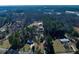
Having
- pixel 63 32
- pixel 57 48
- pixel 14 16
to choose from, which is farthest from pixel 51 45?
pixel 14 16

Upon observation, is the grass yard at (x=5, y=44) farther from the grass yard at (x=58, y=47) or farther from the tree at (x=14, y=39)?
the grass yard at (x=58, y=47)

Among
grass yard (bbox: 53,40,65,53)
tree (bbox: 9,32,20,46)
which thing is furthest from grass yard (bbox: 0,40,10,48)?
grass yard (bbox: 53,40,65,53)

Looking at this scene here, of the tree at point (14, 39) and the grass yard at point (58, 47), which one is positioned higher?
the tree at point (14, 39)

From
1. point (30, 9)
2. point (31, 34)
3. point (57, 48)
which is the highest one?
point (30, 9)

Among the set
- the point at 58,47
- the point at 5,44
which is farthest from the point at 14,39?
the point at 58,47

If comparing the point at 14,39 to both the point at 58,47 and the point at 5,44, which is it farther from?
the point at 58,47

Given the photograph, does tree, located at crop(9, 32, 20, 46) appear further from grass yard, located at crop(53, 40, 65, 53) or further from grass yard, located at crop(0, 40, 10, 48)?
grass yard, located at crop(53, 40, 65, 53)

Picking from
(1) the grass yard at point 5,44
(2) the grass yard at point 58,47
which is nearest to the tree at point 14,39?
(1) the grass yard at point 5,44

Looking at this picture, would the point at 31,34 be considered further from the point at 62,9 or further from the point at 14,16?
the point at 62,9

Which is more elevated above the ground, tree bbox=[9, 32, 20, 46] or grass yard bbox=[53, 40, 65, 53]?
tree bbox=[9, 32, 20, 46]
